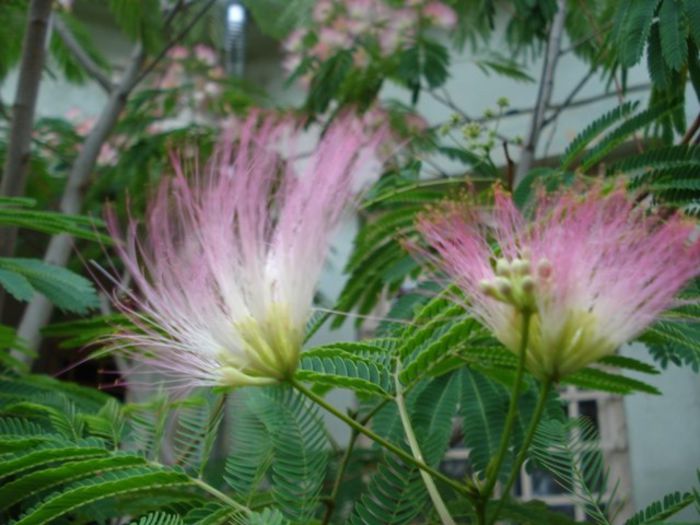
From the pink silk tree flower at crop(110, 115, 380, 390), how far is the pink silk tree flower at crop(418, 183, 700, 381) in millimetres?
116

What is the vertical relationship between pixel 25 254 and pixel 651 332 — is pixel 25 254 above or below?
above

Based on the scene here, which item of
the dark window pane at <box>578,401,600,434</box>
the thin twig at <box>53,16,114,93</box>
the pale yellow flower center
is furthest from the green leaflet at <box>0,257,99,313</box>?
the dark window pane at <box>578,401,600,434</box>

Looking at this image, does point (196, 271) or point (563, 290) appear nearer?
point (563, 290)

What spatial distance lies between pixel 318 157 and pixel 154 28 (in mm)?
1381

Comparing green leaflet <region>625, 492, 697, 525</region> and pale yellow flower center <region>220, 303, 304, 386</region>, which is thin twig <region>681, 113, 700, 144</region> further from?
pale yellow flower center <region>220, 303, 304, 386</region>

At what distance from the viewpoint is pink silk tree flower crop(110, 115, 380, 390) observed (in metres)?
0.57

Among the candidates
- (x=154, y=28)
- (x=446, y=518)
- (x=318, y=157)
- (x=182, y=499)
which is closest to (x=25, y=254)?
(x=154, y=28)

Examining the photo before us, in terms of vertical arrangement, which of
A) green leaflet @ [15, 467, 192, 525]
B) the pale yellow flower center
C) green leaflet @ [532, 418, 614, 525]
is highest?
the pale yellow flower center

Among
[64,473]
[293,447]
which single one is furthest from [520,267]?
[64,473]

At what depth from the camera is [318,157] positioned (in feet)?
2.19

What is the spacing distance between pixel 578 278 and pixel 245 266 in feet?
0.86

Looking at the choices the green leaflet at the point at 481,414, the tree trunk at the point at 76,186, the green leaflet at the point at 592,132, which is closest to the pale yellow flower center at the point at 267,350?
the green leaflet at the point at 481,414

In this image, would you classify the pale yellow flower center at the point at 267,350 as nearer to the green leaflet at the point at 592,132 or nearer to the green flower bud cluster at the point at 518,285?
the green flower bud cluster at the point at 518,285

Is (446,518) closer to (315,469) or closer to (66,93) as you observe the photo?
(315,469)
